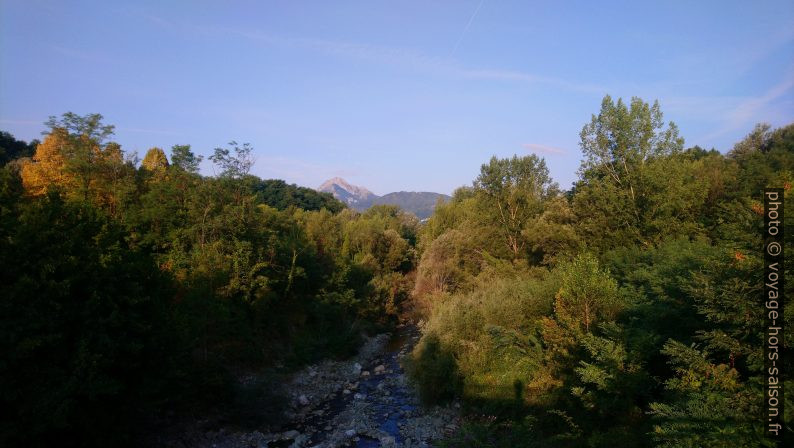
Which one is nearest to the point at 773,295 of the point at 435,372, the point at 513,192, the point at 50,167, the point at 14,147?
the point at 435,372

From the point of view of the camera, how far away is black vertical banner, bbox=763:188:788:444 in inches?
331

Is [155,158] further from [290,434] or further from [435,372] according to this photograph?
[435,372]

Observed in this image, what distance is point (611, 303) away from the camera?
1565 cm

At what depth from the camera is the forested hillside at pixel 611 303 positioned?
370 inches

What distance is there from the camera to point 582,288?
1569cm

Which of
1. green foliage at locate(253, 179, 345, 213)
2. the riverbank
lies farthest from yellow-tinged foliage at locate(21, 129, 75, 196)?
green foliage at locate(253, 179, 345, 213)

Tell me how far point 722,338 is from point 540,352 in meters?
8.34

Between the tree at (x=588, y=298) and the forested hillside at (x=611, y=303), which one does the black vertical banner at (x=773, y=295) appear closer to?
the forested hillside at (x=611, y=303)

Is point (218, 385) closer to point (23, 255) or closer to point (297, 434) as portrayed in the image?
point (297, 434)

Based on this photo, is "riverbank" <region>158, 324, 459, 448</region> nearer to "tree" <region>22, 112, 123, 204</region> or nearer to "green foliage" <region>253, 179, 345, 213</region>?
"tree" <region>22, 112, 123, 204</region>

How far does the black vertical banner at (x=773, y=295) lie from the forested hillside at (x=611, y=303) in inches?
5.8

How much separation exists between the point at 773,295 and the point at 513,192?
1036 inches

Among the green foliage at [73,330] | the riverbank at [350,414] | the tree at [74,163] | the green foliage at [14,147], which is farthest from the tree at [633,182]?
the green foliage at [14,147]

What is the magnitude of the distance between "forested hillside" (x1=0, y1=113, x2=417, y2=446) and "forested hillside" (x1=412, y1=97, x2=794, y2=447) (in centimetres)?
976
